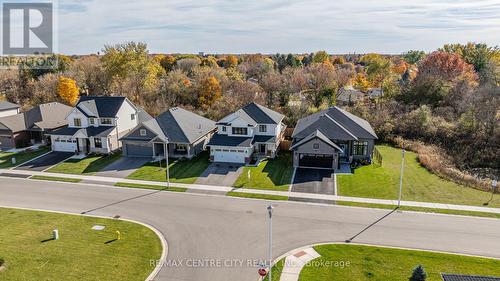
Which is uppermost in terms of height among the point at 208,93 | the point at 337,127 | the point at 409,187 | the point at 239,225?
the point at 208,93

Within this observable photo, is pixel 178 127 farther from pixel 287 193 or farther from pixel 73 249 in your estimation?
pixel 73 249

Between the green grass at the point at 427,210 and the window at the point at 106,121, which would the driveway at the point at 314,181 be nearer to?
the green grass at the point at 427,210

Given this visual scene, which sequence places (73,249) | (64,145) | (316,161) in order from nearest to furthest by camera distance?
(73,249), (316,161), (64,145)

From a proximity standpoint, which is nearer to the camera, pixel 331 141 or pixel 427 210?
pixel 427 210

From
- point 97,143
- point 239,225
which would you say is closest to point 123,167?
point 97,143

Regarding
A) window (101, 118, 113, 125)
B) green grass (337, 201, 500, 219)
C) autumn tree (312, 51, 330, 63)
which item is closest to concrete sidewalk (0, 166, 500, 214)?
green grass (337, 201, 500, 219)

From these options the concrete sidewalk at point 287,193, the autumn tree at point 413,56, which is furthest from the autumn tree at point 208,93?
the autumn tree at point 413,56

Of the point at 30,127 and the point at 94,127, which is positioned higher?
the point at 94,127

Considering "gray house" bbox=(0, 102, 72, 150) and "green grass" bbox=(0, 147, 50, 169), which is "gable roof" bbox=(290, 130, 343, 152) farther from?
"gray house" bbox=(0, 102, 72, 150)

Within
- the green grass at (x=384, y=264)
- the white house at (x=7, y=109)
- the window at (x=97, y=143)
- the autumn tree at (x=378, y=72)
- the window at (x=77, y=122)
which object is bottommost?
the green grass at (x=384, y=264)
